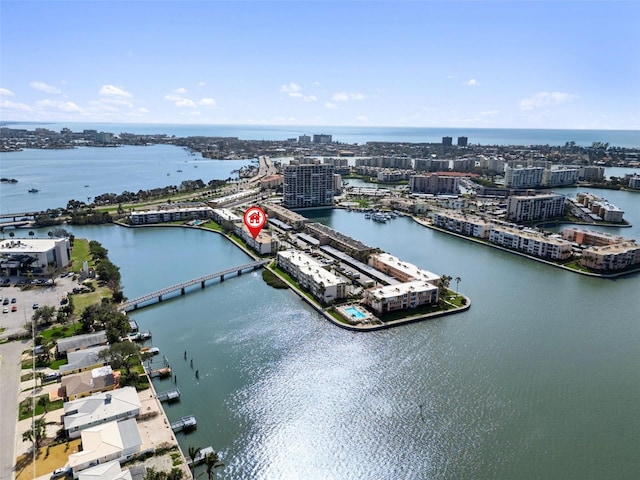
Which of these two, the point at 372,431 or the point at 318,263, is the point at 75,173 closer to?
the point at 318,263

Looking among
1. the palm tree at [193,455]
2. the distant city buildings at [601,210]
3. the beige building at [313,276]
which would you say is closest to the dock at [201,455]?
the palm tree at [193,455]

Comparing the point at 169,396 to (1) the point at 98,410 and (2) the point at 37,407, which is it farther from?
(2) the point at 37,407

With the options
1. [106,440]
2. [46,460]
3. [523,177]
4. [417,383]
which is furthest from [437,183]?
[46,460]

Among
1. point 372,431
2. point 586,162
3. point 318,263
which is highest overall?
point 586,162

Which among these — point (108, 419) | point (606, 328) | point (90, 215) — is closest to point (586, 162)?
point (606, 328)

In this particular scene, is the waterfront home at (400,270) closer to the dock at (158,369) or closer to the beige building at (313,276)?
the beige building at (313,276)

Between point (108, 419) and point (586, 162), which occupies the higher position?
point (586, 162)
